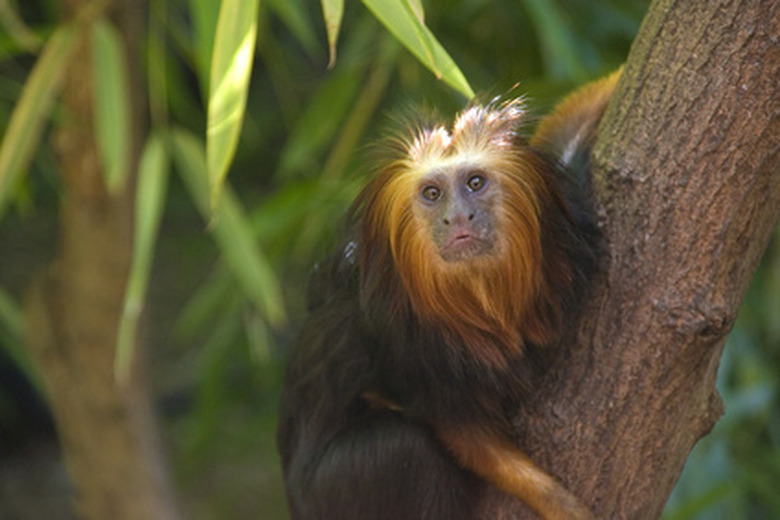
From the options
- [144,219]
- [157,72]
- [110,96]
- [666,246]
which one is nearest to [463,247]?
[666,246]

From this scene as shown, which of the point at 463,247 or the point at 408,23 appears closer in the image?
the point at 408,23

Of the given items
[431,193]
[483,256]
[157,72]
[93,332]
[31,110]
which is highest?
[31,110]

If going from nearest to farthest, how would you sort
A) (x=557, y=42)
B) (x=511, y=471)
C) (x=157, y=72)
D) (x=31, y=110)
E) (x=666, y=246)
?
1. (x=666, y=246)
2. (x=511, y=471)
3. (x=31, y=110)
4. (x=557, y=42)
5. (x=157, y=72)

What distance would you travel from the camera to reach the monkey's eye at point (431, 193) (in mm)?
1554

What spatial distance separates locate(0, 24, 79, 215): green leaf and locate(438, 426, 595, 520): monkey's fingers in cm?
87

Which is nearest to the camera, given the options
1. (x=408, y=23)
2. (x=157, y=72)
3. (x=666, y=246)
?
(x=408, y=23)

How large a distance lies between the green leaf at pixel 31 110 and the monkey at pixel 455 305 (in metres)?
0.62

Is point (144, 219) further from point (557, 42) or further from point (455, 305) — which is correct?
point (557, 42)

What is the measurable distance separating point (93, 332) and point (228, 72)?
150 centimetres

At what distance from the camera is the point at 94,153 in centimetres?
247

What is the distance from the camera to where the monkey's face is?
1.52 metres

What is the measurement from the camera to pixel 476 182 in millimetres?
1546

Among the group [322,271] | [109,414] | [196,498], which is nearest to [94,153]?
[109,414]

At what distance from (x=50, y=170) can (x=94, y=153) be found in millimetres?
949
